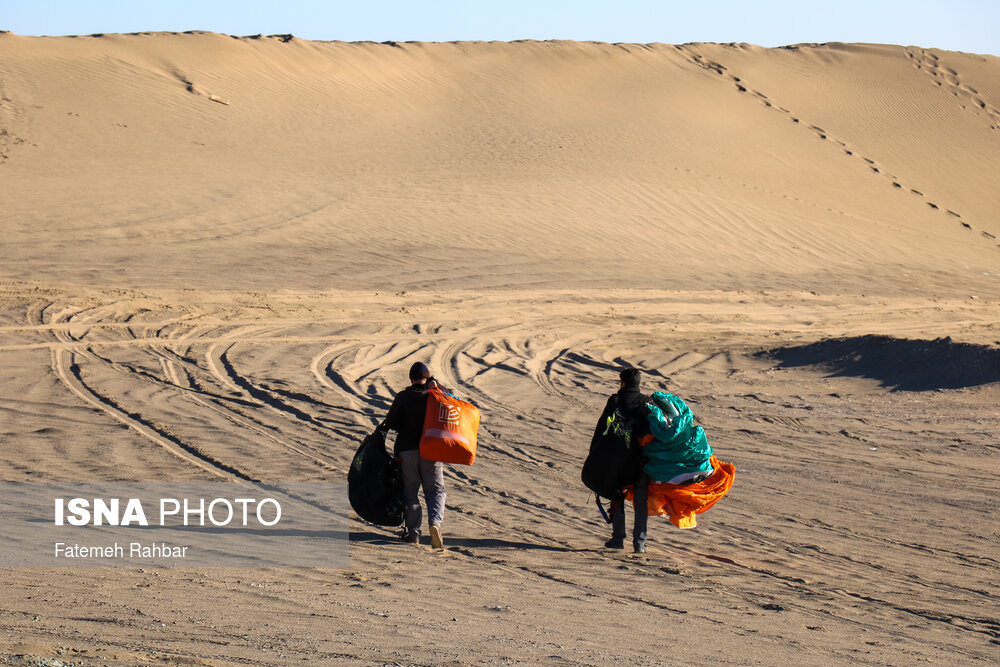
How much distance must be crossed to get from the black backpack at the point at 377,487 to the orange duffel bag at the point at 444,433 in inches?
12.3

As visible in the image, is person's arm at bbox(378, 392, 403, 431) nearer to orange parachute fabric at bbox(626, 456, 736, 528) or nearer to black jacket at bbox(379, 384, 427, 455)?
black jacket at bbox(379, 384, 427, 455)

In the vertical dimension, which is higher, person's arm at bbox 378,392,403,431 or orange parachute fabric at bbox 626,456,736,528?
person's arm at bbox 378,392,403,431

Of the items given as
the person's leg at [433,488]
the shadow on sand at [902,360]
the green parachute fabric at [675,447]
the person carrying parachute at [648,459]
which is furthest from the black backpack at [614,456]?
the shadow on sand at [902,360]

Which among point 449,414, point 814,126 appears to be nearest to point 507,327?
point 449,414

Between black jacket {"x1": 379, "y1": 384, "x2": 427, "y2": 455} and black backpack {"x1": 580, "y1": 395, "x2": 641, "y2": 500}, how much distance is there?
3.59 feet

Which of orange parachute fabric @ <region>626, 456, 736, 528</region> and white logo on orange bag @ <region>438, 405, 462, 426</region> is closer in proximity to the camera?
white logo on orange bag @ <region>438, 405, 462, 426</region>

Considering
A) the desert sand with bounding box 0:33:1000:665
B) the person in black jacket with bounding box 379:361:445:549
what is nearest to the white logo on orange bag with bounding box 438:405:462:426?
the person in black jacket with bounding box 379:361:445:549

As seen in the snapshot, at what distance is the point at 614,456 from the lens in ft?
22.5

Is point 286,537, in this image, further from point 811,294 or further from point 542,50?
point 542,50

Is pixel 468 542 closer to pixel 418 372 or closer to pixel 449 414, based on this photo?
pixel 449 414

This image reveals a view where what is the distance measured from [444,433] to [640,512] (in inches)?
54.6

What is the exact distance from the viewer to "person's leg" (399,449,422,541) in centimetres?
683

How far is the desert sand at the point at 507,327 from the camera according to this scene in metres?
5.40

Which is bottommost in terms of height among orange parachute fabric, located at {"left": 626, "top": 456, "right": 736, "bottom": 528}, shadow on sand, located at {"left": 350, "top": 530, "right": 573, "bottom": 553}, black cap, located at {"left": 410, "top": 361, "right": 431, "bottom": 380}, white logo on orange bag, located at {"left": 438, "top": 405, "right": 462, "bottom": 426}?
shadow on sand, located at {"left": 350, "top": 530, "right": 573, "bottom": 553}
